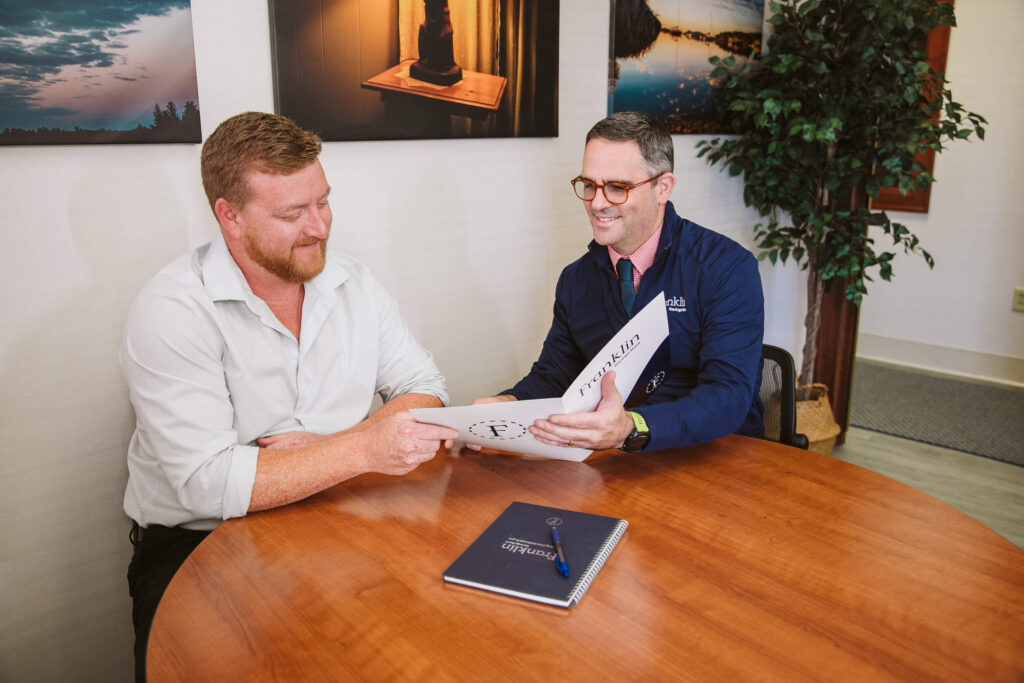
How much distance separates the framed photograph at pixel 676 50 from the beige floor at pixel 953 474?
5.83ft

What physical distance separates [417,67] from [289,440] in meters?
1.18

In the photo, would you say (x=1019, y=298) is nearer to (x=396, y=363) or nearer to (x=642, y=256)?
(x=642, y=256)

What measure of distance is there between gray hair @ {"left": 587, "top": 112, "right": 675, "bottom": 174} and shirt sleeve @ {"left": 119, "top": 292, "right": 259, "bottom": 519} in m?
1.06

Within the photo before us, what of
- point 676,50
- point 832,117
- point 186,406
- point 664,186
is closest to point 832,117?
point 832,117

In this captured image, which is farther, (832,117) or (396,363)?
(832,117)

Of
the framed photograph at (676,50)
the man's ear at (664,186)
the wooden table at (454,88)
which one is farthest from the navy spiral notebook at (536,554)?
the framed photograph at (676,50)

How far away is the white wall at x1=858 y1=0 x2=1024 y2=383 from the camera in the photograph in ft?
14.2

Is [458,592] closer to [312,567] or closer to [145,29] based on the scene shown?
[312,567]

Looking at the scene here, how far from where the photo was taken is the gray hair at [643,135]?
6.16 feet

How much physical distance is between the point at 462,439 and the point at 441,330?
0.94 m

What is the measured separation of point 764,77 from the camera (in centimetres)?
322

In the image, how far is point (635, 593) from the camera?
108 centimetres

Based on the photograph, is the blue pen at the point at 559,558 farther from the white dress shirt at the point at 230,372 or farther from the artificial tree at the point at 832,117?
the artificial tree at the point at 832,117

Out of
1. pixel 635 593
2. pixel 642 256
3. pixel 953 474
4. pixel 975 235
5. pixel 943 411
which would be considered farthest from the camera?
pixel 975 235
